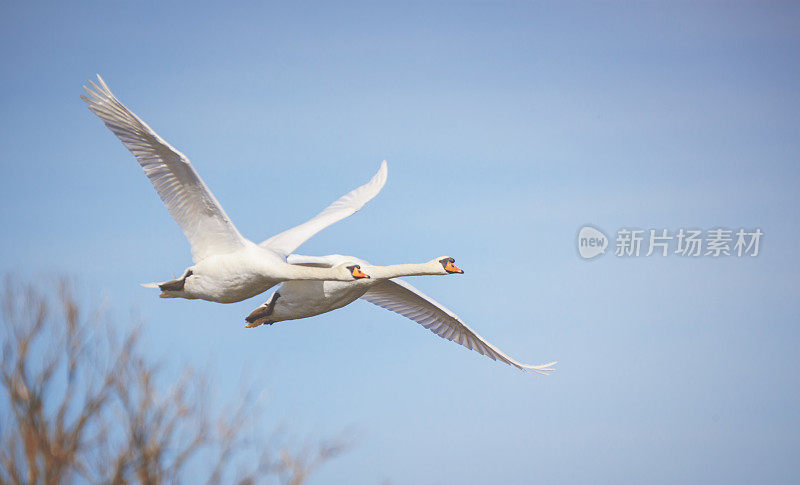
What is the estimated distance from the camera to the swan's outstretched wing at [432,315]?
18672 millimetres

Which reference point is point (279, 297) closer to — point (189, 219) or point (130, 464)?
point (189, 219)

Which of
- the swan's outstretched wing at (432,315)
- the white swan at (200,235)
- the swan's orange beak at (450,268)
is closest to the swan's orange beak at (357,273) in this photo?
the white swan at (200,235)

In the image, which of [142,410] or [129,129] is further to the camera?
[142,410]

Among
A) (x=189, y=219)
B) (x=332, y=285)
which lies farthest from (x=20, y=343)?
(x=332, y=285)

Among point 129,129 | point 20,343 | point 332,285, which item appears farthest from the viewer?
point 20,343

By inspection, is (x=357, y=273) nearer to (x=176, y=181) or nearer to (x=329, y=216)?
(x=176, y=181)

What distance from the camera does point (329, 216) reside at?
2000 centimetres

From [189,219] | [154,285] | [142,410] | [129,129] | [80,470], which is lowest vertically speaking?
[80,470]

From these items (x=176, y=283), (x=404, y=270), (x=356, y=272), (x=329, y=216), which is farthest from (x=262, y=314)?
(x=329, y=216)

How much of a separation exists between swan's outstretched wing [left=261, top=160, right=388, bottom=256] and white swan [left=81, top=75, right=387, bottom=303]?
105 cm

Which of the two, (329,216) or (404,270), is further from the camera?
(329,216)

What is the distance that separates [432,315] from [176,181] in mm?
5671

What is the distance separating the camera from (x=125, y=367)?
17.6 m

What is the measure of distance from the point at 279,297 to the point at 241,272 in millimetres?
1481
